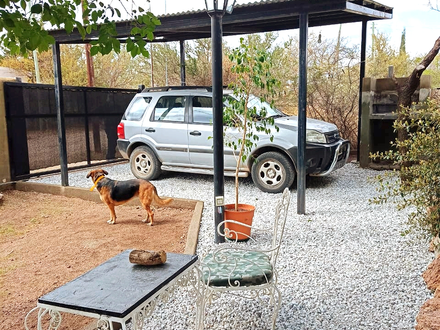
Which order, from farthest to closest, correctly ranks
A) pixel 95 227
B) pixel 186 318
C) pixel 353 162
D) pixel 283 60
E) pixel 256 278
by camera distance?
pixel 283 60, pixel 353 162, pixel 95 227, pixel 186 318, pixel 256 278

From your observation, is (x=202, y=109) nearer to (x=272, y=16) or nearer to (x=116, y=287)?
(x=272, y=16)

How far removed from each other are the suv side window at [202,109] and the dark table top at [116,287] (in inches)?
218

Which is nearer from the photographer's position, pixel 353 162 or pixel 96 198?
pixel 96 198

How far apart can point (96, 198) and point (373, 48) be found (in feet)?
35.5

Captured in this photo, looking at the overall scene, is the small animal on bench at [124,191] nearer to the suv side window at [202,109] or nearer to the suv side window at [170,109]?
the suv side window at [202,109]

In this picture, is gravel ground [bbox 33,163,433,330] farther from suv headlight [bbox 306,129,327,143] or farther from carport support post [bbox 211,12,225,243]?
suv headlight [bbox 306,129,327,143]

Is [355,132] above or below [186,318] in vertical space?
above

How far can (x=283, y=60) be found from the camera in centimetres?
1409

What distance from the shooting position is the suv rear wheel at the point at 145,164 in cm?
868

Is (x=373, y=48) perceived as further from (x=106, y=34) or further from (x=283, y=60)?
(x=106, y=34)

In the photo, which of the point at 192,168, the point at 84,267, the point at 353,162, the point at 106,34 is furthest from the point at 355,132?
the point at 106,34

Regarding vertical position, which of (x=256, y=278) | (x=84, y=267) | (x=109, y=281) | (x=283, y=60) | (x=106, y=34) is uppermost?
(x=283, y=60)

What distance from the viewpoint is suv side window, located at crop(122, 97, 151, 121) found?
344 inches

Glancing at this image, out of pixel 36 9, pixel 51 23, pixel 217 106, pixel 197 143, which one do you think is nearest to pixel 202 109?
pixel 197 143
